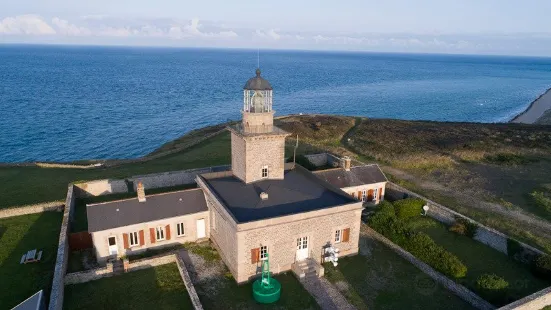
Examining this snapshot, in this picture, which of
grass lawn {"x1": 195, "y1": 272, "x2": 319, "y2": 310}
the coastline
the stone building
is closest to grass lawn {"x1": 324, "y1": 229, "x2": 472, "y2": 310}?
the stone building

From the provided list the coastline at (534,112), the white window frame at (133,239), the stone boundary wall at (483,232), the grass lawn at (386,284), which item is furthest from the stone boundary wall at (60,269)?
the coastline at (534,112)

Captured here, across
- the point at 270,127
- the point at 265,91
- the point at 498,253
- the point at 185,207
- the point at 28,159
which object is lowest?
the point at 28,159

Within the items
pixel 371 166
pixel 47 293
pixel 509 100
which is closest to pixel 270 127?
pixel 371 166

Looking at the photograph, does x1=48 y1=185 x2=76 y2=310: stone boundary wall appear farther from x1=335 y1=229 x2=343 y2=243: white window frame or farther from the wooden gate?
x1=335 y1=229 x2=343 y2=243: white window frame

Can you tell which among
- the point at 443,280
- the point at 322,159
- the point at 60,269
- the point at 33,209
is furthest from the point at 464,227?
the point at 33,209

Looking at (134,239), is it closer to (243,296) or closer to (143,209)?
(143,209)

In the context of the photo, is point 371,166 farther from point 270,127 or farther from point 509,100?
point 509,100
